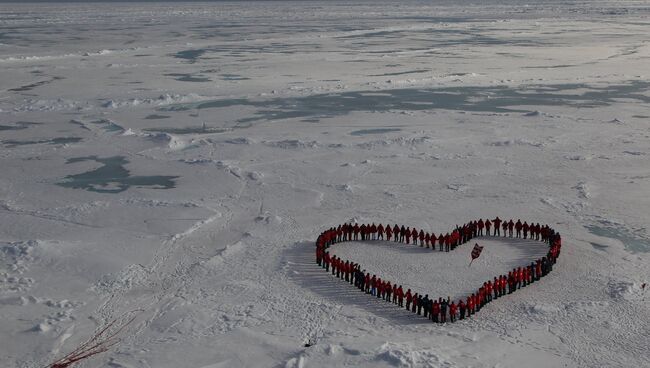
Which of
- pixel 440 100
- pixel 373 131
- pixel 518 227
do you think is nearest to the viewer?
pixel 518 227

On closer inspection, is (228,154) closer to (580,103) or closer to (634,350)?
(634,350)

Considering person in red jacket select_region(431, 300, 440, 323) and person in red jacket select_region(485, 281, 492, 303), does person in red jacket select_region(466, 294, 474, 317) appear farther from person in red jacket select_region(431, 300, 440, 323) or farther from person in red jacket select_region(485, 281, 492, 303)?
person in red jacket select_region(431, 300, 440, 323)

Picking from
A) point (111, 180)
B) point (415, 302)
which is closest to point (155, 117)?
point (111, 180)

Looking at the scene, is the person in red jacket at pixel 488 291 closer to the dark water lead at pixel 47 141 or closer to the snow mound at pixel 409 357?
the snow mound at pixel 409 357

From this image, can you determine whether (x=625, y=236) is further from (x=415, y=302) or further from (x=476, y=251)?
(x=415, y=302)

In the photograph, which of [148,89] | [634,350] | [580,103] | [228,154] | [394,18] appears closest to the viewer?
[634,350]

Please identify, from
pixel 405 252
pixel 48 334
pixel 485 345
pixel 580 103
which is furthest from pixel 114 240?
pixel 580 103
